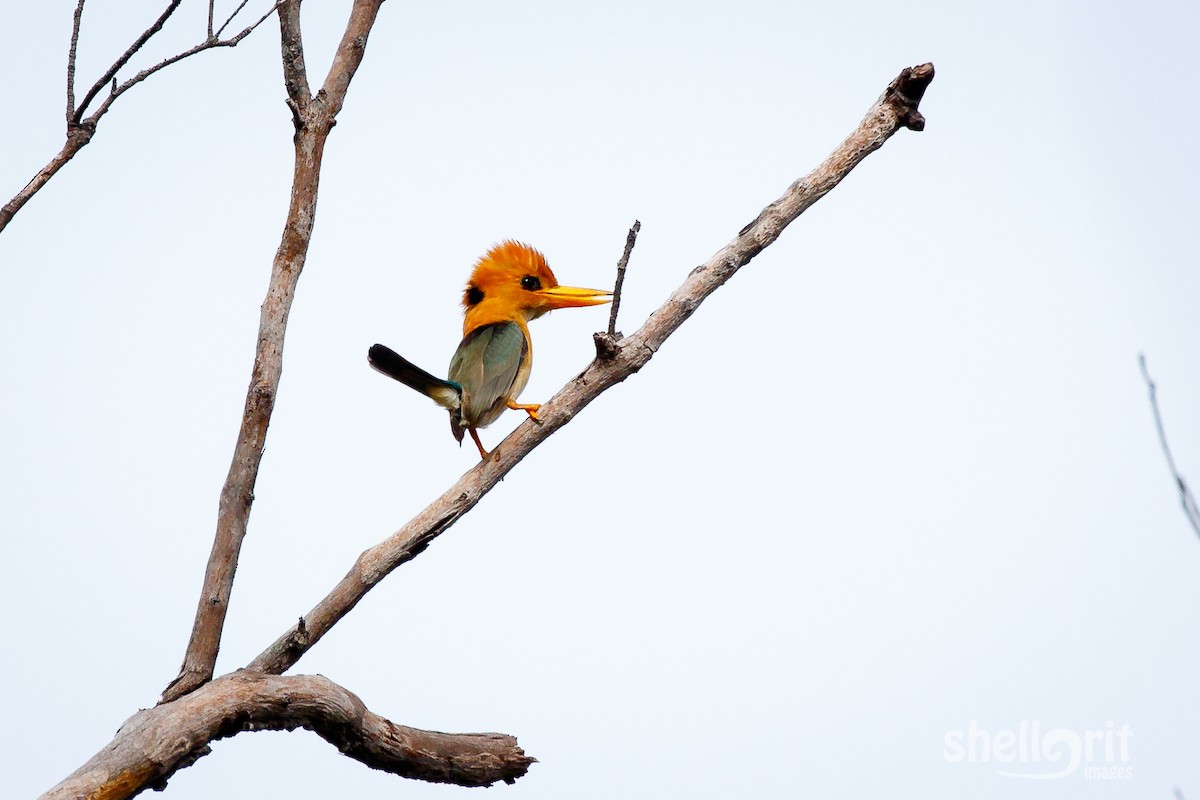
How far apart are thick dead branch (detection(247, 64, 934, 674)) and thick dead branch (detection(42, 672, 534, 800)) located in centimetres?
36

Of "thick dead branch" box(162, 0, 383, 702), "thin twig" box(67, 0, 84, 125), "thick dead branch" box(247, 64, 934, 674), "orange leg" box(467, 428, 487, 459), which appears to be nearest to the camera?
"thin twig" box(67, 0, 84, 125)

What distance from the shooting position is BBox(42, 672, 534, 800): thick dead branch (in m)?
3.20

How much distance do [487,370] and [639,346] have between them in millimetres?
1287

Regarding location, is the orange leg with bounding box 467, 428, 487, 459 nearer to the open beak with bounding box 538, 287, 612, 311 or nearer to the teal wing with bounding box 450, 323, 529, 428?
the teal wing with bounding box 450, 323, 529, 428

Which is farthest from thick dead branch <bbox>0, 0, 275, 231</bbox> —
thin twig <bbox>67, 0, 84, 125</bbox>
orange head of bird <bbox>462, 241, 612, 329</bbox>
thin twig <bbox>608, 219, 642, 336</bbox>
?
orange head of bird <bbox>462, 241, 612, 329</bbox>

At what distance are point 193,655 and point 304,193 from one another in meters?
1.57

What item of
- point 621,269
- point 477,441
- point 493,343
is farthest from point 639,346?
point 493,343

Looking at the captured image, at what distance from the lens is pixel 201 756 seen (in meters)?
3.43

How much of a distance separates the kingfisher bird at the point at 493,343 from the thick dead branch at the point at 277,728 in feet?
3.44

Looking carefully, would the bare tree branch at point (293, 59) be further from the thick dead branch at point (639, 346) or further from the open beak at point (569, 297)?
the open beak at point (569, 297)

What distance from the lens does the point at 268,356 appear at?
12.3ft

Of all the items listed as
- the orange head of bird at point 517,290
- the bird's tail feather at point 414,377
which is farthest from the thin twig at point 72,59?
the orange head of bird at point 517,290

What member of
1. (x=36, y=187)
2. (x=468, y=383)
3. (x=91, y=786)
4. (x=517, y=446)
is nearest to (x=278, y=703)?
(x=91, y=786)

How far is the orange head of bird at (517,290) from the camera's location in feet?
19.7
